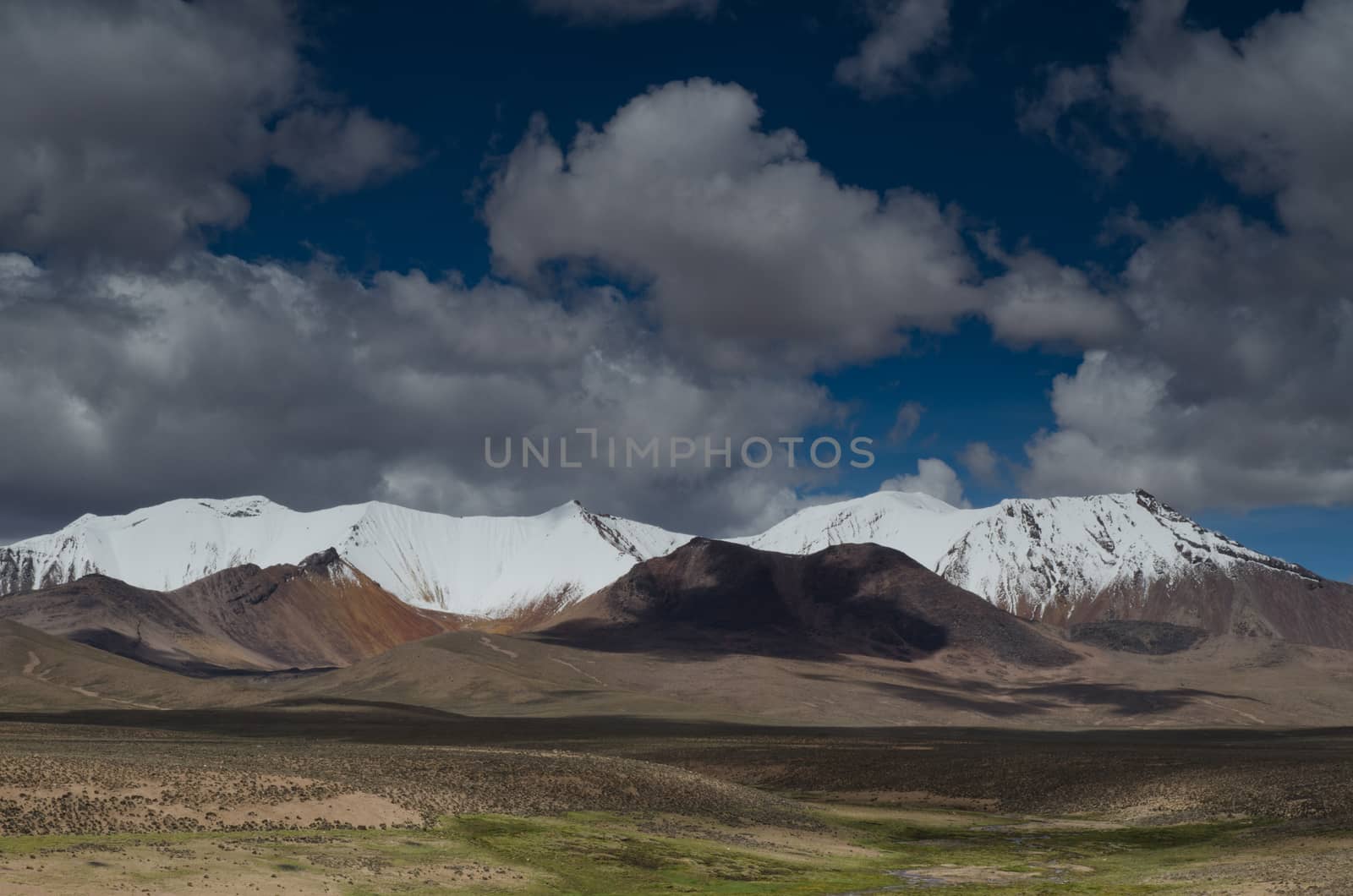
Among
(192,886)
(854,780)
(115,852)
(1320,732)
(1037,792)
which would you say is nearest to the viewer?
(192,886)

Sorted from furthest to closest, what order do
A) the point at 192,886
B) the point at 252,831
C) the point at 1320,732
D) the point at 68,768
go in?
the point at 1320,732, the point at 68,768, the point at 252,831, the point at 192,886

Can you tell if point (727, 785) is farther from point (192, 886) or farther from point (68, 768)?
point (192, 886)

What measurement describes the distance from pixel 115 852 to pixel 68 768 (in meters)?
15.4

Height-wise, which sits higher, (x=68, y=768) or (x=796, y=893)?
(x=68, y=768)

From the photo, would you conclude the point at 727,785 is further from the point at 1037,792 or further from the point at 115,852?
the point at 115,852

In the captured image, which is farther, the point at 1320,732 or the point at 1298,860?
the point at 1320,732

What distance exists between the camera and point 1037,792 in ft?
320

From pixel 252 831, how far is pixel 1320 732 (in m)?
171

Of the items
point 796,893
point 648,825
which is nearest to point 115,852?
point 796,893

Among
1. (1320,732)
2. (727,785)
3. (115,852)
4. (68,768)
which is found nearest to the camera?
(115,852)

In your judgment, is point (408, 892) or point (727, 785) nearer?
point (408, 892)

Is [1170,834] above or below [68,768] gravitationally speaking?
below

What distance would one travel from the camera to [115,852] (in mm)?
47500

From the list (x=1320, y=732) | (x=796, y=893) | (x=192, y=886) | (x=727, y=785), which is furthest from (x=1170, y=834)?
(x=1320, y=732)
